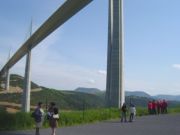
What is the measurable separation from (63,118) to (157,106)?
14.0 metres

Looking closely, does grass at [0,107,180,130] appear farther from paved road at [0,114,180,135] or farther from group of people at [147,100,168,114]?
paved road at [0,114,180,135]

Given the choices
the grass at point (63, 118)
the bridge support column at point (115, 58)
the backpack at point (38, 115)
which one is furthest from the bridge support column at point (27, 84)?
the backpack at point (38, 115)

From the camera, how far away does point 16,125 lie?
80.3 feet

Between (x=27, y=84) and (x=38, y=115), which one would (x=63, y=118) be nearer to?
(x=38, y=115)

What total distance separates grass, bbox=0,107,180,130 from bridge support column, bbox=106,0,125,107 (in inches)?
238

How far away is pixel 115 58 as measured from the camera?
4250 centimetres

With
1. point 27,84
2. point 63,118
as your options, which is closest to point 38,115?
point 63,118

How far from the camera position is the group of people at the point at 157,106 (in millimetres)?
37562

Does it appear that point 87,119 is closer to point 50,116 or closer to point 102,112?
point 102,112

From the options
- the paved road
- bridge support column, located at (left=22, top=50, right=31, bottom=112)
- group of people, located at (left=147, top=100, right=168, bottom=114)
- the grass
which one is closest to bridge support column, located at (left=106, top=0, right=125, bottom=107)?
group of people, located at (left=147, top=100, right=168, bottom=114)

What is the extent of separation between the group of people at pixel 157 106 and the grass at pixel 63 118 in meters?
1.19

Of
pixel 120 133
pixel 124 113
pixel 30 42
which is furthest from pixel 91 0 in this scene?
pixel 30 42

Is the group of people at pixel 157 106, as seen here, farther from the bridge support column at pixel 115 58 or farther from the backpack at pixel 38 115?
the backpack at pixel 38 115

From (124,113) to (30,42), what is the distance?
24.1 meters
